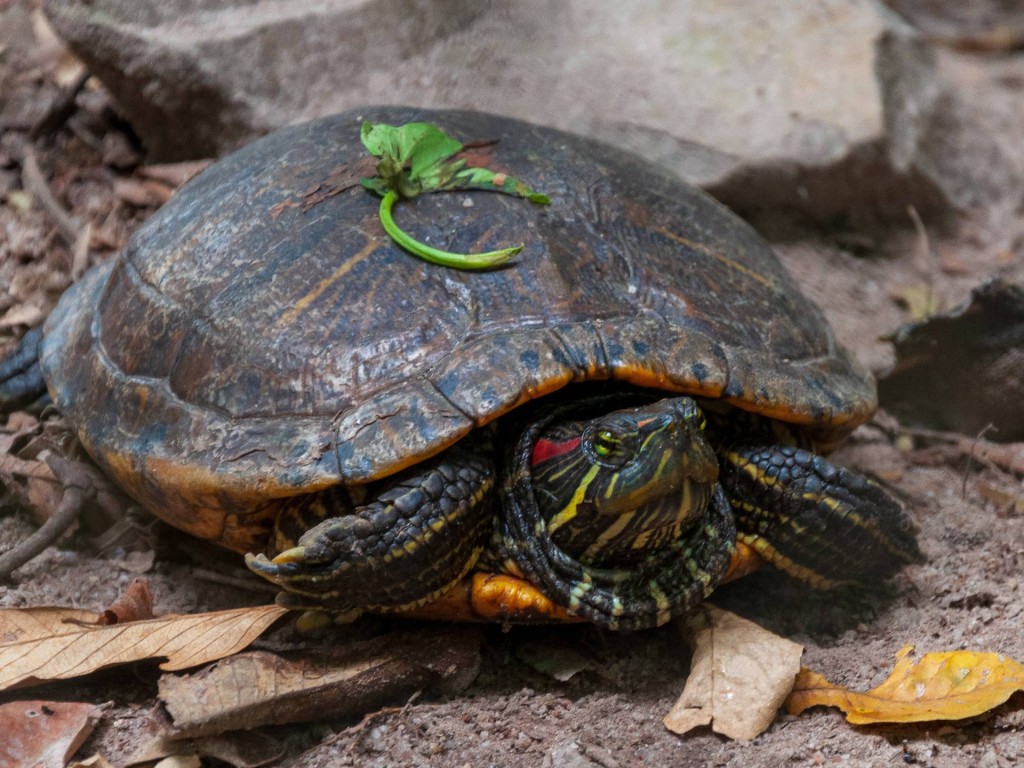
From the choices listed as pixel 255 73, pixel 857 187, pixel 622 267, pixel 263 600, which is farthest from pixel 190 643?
pixel 857 187

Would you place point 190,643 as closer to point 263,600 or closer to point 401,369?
point 263,600

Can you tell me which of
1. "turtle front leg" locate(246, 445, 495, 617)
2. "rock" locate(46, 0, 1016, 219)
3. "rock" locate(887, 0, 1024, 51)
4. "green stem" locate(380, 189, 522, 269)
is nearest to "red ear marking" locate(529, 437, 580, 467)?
"turtle front leg" locate(246, 445, 495, 617)

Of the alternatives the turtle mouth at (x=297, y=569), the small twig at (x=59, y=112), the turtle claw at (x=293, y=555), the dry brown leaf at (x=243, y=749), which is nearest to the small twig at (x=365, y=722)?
the dry brown leaf at (x=243, y=749)

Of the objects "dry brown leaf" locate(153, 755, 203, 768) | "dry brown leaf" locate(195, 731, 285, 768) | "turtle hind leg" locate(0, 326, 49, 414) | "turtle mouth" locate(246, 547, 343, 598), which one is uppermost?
"turtle mouth" locate(246, 547, 343, 598)

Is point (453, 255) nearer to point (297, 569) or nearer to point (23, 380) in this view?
point (297, 569)

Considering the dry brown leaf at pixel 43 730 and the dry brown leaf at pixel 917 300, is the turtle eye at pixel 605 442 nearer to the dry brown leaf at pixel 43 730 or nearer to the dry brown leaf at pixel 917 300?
the dry brown leaf at pixel 43 730

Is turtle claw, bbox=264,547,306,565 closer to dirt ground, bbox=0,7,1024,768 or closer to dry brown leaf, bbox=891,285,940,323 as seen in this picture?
dirt ground, bbox=0,7,1024,768
